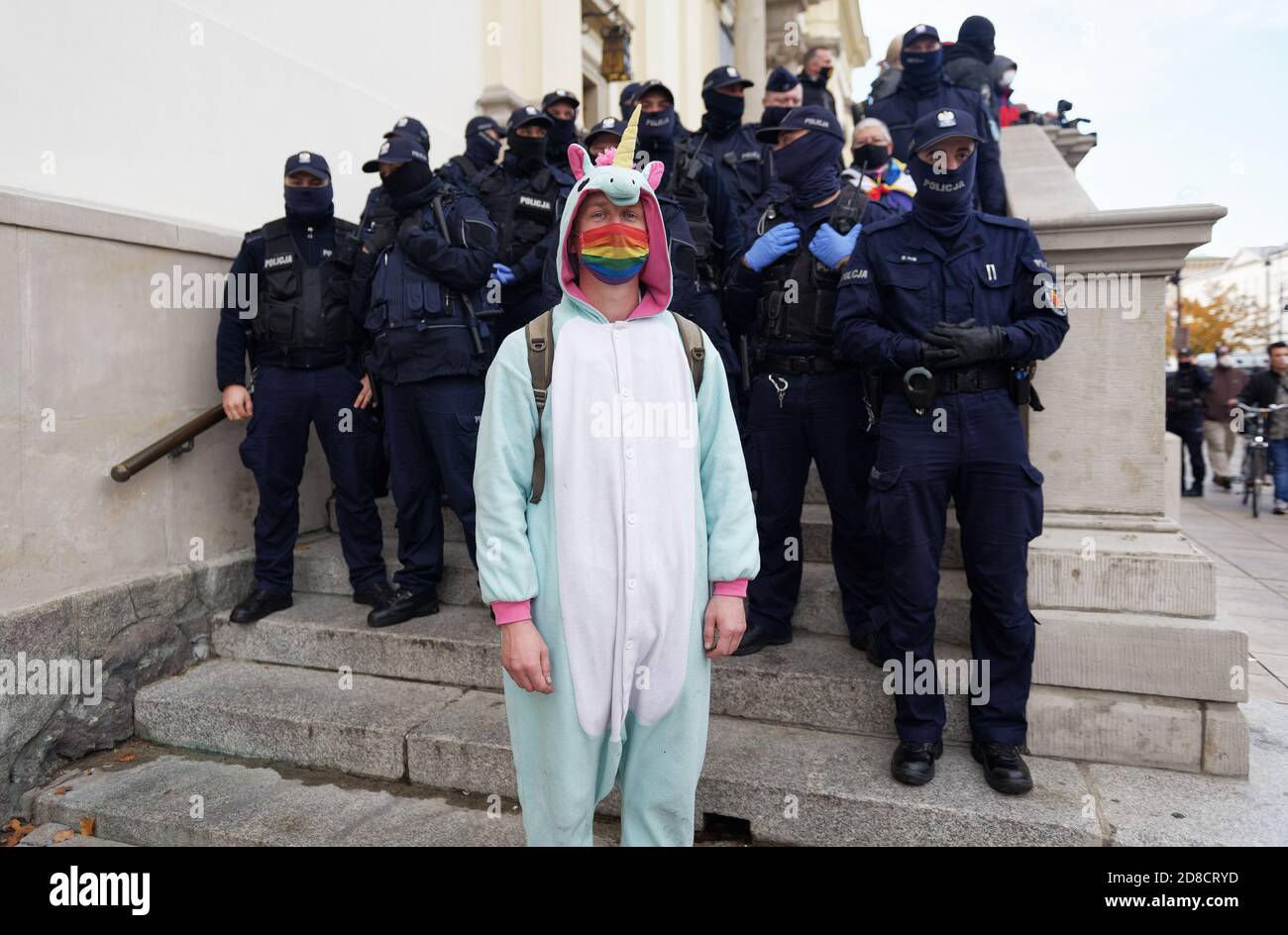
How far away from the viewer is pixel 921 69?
6102 mm

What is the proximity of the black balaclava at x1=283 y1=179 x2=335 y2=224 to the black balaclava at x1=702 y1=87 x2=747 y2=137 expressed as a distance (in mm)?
2413

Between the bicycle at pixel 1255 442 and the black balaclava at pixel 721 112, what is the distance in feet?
30.5

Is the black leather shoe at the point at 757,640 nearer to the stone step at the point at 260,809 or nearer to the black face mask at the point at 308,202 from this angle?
the stone step at the point at 260,809

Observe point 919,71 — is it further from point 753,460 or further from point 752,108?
point 752,108

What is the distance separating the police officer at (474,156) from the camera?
5.28 meters

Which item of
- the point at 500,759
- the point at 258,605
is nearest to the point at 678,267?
the point at 500,759

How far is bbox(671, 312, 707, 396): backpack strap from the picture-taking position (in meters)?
2.36

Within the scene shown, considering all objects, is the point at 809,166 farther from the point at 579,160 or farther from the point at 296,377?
the point at 296,377

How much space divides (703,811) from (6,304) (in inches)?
143

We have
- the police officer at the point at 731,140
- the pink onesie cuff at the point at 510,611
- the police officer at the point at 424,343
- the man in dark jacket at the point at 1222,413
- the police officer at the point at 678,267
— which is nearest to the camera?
the pink onesie cuff at the point at 510,611

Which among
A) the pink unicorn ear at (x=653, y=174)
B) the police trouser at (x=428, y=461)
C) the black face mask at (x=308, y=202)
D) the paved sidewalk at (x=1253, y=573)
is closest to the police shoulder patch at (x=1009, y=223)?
the pink unicorn ear at (x=653, y=174)

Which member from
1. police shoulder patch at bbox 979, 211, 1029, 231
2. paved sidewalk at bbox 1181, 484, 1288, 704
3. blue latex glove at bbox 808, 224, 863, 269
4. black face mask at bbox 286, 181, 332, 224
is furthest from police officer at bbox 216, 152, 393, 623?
paved sidewalk at bbox 1181, 484, 1288, 704

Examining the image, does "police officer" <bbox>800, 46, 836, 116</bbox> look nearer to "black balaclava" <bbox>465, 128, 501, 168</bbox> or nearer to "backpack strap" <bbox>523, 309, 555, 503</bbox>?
"black balaclava" <bbox>465, 128, 501, 168</bbox>
